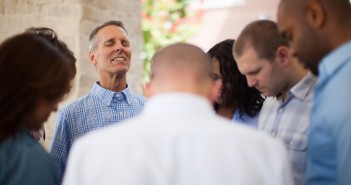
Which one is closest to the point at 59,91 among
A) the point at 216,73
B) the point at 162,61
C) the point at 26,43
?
the point at 26,43

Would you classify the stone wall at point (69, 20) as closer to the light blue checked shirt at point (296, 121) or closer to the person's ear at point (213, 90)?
the person's ear at point (213, 90)

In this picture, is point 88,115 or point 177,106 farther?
point 88,115

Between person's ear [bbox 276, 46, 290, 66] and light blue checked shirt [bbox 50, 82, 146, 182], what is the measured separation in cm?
114

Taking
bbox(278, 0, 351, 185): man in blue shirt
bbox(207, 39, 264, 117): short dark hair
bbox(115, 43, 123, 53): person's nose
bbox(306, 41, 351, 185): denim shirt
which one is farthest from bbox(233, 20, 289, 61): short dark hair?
bbox(115, 43, 123, 53): person's nose

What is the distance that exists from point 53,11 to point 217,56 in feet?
6.18

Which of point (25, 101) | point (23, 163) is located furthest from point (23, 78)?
point (23, 163)

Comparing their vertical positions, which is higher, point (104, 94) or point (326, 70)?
point (326, 70)

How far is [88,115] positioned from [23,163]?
49.3 inches

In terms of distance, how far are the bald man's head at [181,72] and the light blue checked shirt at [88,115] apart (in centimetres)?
127

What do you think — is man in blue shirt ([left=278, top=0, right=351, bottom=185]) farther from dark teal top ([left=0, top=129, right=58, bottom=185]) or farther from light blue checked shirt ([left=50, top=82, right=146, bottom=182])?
light blue checked shirt ([left=50, top=82, right=146, bottom=182])

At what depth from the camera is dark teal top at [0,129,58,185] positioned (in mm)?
1392

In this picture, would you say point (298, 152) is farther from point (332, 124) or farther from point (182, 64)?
point (182, 64)

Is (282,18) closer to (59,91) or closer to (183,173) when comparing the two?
(183,173)

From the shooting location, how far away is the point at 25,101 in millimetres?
1475
